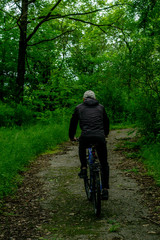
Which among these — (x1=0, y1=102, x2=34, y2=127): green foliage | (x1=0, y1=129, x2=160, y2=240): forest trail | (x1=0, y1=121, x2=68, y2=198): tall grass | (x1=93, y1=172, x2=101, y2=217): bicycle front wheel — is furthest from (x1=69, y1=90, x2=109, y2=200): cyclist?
(x1=0, y1=102, x2=34, y2=127): green foliage

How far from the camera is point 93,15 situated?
17047mm

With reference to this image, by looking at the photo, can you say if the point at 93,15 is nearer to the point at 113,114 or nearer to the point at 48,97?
the point at 48,97

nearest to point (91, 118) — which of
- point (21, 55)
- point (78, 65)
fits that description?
point (21, 55)

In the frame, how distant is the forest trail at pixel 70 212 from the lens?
4137 millimetres

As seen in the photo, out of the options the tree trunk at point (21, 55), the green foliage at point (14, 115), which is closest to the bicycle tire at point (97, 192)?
the green foliage at point (14, 115)

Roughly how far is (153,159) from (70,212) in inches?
145

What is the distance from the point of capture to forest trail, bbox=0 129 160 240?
163 inches

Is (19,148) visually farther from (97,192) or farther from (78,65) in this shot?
(78,65)

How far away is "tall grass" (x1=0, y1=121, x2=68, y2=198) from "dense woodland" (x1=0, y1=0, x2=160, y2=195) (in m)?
2.03

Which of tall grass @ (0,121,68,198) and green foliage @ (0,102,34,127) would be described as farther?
green foliage @ (0,102,34,127)

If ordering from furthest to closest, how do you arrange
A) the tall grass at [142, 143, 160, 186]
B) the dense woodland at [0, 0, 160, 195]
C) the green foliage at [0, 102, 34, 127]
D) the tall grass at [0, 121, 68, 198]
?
1. the green foliage at [0, 102, 34, 127]
2. the dense woodland at [0, 0, 160, 195]
3. the tall grass at [142, 143, 160, 186]
4. the tall grass at [0, 121, 68, 198]

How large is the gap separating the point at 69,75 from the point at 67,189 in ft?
49.9

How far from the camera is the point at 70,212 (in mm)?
5125

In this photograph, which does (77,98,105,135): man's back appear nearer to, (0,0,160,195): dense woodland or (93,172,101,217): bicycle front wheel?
(93,172,101,217): bicycle front wheel
